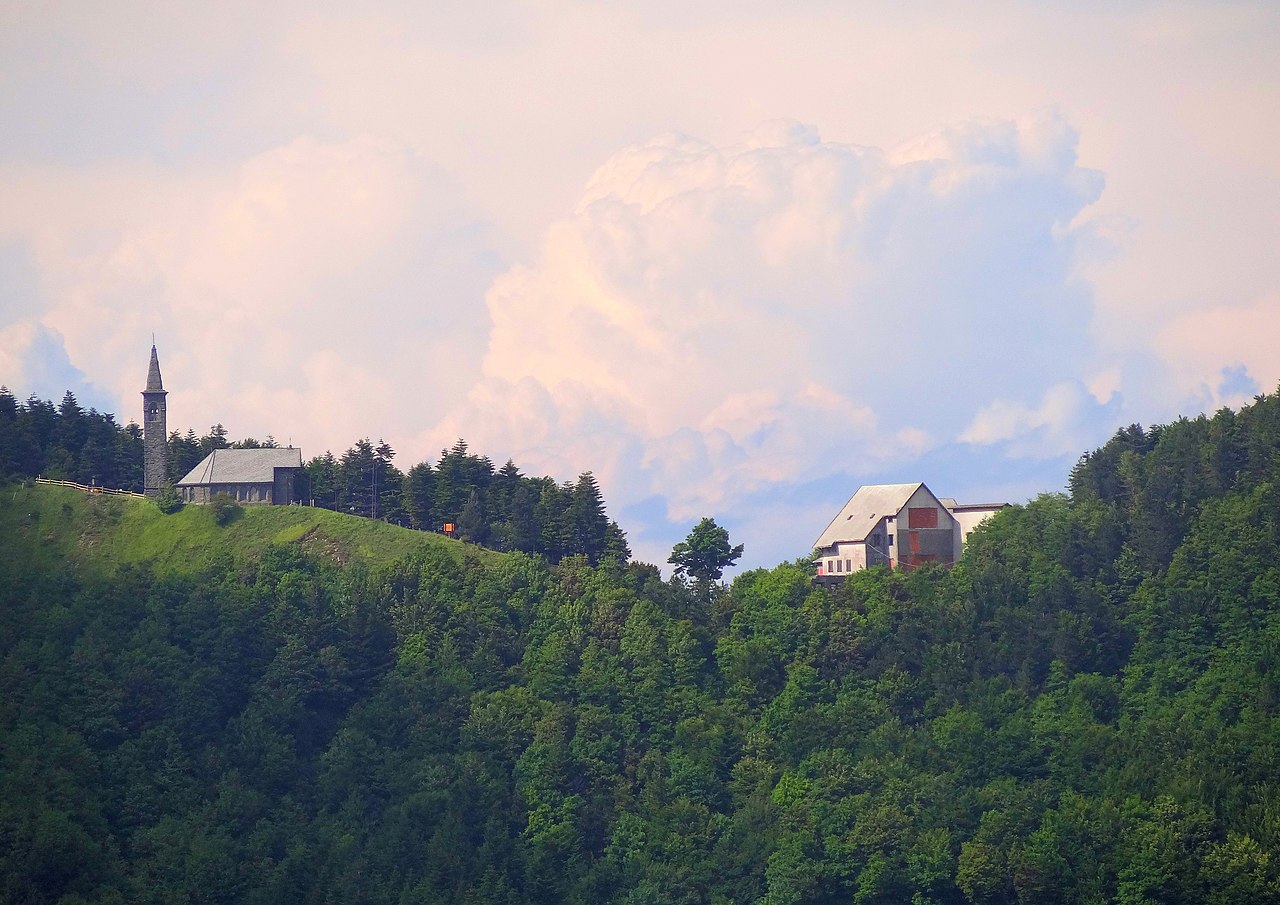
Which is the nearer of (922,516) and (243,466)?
(922,516)

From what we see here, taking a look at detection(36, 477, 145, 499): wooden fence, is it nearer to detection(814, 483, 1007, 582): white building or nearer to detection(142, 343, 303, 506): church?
detection(142, 343, 303, 506): church

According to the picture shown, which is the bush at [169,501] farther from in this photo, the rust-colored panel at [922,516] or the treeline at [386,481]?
the rust-colored panel at [922,516]

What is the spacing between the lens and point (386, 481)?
13675 cm

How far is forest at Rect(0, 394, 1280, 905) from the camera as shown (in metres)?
101

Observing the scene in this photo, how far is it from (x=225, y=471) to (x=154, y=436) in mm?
8543

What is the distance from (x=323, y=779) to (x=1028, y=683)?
4467 cm

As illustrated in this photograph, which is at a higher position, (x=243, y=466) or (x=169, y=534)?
(x=243, y=466)

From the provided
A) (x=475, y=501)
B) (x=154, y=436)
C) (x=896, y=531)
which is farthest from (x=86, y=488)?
(x=896, y=531)

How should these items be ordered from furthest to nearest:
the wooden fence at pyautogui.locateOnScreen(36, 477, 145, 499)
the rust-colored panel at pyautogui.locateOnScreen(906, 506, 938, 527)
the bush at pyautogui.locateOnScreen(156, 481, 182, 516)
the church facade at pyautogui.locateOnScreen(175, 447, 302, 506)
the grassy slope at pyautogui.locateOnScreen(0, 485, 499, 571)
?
the wooden fence at pyautogui.locateOnScreen(36, 477, 145, 499) < the church facade at pyautogui.locateOnScreen(175, 447, 302, 506) < the bush at pyautogui.locateOnScreen(156, 481, 182, 516) < the rust-colored panel at pyautogui.locateOnScreen(906, 506, 938, 527) < the grassy slope at pyautogui.locateOnScreen(0, 485, 499, 571)

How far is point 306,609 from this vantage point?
120812 mm

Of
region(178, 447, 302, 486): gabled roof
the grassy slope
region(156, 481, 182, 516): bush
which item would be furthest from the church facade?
the grassy slope

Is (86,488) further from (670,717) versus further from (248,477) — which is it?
(670,717)

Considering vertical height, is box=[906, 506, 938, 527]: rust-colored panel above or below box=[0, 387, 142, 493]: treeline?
below

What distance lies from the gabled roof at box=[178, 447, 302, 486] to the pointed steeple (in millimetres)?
7556
